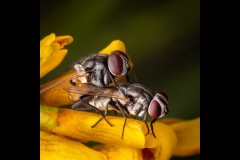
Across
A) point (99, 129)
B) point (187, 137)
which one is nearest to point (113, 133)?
point (99, 129)

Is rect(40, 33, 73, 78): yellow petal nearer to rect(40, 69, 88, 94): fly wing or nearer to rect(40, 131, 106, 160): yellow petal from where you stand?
rect(40, 69, 88, 94): fly wing

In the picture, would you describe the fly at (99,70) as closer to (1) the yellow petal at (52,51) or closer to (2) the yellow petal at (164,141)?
(1) the yellow petal at (52,51)

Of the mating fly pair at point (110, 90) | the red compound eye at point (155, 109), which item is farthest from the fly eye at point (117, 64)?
the red compound eye at point (155, 109)

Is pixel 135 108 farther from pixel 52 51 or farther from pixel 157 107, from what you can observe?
pixel 52 51

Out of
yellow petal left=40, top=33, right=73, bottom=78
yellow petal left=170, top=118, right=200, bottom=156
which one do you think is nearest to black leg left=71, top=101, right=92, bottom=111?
yellow petal left=40, top=33, right=73, bottom=78
